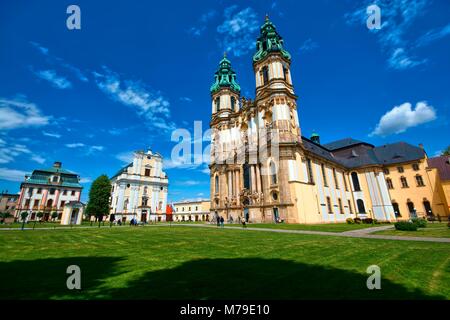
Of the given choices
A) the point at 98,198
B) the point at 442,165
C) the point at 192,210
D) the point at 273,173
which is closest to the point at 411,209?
the point at 442,165

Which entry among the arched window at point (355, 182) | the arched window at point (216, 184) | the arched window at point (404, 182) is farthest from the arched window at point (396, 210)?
the arched window at point (216, 184)

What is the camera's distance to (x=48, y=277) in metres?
4.89

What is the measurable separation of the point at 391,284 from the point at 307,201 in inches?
1148

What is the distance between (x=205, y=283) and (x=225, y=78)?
54428 millimetres

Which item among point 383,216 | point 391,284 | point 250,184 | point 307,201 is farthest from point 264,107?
point 391,284

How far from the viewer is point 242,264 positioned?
6355 mm

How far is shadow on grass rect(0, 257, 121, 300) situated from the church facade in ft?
92.5

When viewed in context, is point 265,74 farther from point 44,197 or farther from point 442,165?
point 44,197

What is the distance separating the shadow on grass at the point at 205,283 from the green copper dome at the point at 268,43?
1678 inches

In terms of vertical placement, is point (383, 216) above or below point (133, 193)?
below
